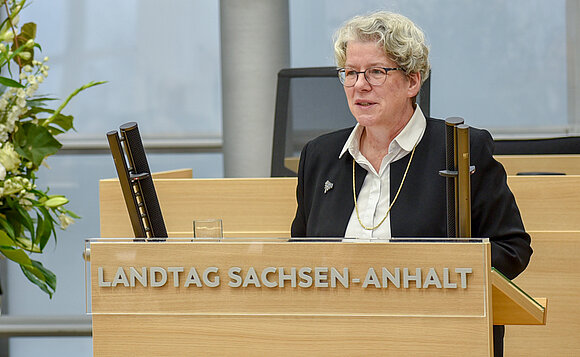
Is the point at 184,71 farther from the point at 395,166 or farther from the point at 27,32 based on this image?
the point at 395,166

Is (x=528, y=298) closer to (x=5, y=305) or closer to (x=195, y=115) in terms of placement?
(x=195, y=115)

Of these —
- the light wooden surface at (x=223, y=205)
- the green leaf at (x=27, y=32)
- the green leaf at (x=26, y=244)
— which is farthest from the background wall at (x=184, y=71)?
the green leaf at (x=26, y=244)

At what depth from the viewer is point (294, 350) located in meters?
1.30

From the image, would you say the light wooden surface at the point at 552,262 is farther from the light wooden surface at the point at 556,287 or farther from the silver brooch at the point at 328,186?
the silver brooch at the point at 328,186

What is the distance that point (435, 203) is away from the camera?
1.68 metres

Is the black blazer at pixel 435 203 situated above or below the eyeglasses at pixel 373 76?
below

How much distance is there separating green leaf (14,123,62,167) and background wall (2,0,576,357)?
3234 mm

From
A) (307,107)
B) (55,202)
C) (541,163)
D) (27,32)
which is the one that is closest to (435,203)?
(55,202)

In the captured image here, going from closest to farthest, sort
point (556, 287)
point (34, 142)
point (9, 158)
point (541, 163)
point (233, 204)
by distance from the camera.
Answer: point (9, 158) → point (34, 142) → point (556, 287) → point (233, 204) → point (541, 163)

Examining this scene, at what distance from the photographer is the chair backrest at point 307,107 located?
358cm

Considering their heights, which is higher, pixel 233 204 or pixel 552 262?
pixel 233 204

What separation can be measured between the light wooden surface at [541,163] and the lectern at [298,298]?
196 cm

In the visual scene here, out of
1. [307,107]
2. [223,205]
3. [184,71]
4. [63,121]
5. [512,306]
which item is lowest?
[512,306]

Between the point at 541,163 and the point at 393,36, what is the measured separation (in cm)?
170
